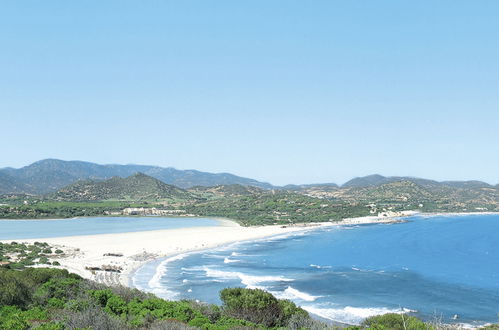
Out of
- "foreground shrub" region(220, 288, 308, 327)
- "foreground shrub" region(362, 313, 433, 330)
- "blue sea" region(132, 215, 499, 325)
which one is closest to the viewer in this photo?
"foreground shrub" region(362, 313, 433, 330)

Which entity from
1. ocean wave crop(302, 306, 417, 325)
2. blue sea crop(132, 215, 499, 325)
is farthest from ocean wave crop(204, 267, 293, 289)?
ocean wave crop(302, 306, 417, 325)

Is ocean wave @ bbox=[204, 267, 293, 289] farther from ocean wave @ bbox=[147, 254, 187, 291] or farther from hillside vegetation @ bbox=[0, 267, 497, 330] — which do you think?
hillside vegetation @ bbox=[0, 267, 497, 330]

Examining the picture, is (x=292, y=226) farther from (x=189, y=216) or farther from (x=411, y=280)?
(x=411, y=280)

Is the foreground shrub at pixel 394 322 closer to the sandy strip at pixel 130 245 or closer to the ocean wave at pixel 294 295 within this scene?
the ocean wave at pixel 294 295

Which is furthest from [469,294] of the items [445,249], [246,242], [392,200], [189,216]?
[392,200]

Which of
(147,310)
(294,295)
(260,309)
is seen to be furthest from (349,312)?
(147,310)

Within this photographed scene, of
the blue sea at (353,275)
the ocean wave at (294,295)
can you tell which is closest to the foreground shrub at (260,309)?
the blue sea at (353,275)
